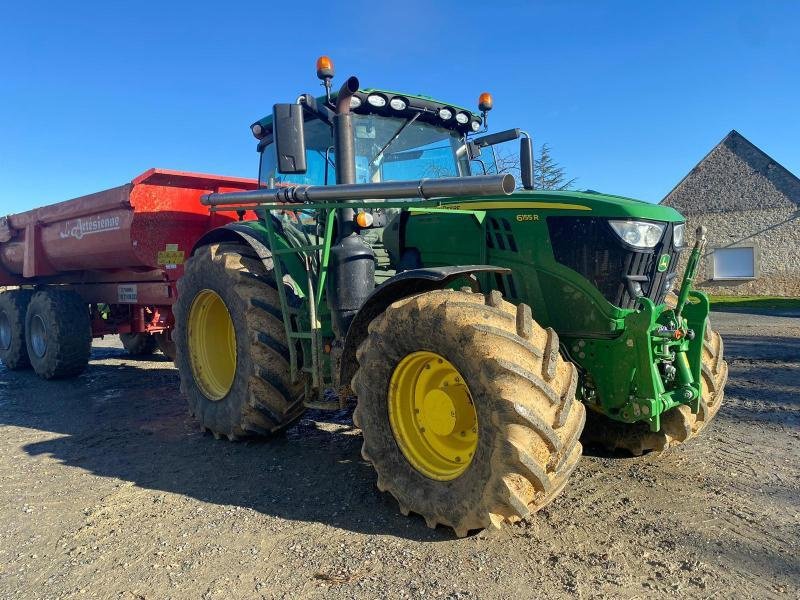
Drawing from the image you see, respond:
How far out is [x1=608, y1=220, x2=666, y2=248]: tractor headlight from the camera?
11.2 feet

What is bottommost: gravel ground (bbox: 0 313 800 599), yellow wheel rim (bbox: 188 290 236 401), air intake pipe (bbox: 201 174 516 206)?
gravel ground (bbox: 0 313 800 599)

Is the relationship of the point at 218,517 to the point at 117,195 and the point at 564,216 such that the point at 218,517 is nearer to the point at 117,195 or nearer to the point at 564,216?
the point at 564,216

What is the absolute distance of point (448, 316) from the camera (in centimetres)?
306

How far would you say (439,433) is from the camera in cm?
→ 337

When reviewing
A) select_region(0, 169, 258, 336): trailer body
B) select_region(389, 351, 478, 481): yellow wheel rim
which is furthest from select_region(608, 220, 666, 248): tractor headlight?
select_region(0, 169, 258, 336): trailer body

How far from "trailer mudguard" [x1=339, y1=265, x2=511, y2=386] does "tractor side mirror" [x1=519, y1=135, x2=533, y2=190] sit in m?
1.30

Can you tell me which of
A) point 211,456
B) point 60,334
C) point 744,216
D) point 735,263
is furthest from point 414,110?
point 735,263

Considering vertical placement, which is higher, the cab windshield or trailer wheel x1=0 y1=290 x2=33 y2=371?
the cab windshield

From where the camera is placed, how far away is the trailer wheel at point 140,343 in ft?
33.4

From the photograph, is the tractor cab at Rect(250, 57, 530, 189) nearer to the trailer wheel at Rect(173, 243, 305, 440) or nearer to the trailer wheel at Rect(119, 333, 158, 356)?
the trailer wheel at Rect(173, 243, 305, 440)

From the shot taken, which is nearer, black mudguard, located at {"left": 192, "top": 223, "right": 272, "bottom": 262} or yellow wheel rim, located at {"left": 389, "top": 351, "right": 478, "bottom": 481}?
yellow wheel rim, located at {"left": 389, "top": 351, "right": 478, "bottom": 481}

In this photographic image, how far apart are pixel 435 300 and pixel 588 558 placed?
1.43 m

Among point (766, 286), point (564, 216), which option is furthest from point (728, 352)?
point (766, 286)

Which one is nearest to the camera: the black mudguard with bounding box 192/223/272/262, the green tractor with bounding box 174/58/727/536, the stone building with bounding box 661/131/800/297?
the green tractor with bounding box 174/58/727/536
